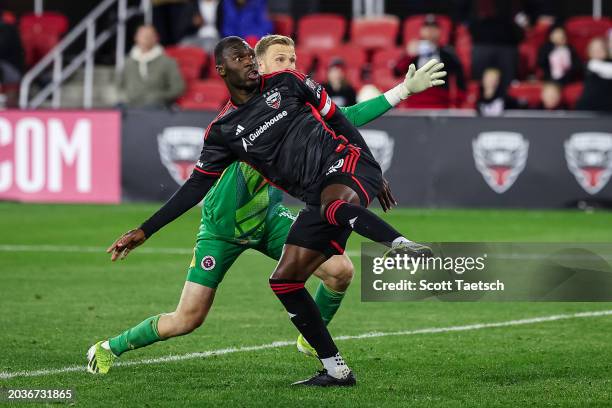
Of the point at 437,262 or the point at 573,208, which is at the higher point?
the point at 437,262

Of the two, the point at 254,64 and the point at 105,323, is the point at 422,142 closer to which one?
the point at 105,323

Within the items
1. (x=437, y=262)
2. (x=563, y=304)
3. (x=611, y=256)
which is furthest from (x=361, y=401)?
(x=563, y=304)

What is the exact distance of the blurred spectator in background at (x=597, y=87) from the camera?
62.3ft

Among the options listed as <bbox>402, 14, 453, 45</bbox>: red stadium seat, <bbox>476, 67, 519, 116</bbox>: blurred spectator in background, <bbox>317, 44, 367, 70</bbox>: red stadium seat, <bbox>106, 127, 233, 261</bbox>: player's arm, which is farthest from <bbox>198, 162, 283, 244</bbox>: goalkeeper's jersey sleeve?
<bbox>402, 14, 453, 45</bbox>: red stadium seat

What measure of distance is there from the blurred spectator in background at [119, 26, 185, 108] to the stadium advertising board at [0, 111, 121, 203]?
54.6 inches

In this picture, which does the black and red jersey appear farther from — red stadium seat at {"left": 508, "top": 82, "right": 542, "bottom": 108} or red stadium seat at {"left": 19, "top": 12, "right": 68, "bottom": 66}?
red stadium seat at {"left": 19, "top": 12, "right": 68, "bottom": 66}

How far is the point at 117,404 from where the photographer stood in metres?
6.68

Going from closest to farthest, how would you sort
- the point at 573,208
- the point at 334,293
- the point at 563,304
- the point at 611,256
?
the point at 611,256, the point at 334,293, the point at 563,304, the point at 573,208

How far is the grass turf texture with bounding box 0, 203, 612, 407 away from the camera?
696cm

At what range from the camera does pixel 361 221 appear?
21.4 ft

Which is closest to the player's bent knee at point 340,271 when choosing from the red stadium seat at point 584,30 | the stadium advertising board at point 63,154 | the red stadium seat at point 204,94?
the stadium advertising board at point 63,154

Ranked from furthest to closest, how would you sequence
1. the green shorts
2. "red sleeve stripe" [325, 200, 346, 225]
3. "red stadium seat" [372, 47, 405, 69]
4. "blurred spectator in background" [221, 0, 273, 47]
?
"red stadium seat" [372, 47, 405, 69]
"blurred spectator in background" [221, 0, 273, 47]
the green shorts
"red sleeve stripe" [325, 200, 346, 225]

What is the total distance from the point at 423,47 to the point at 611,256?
38.5 ft

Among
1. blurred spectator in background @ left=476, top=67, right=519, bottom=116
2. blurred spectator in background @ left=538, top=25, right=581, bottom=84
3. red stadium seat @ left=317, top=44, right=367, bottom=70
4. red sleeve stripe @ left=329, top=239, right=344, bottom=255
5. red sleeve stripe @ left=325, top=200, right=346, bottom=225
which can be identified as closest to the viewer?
red sleeve stripe @ left=325, top=200, right=346, bottom=225
